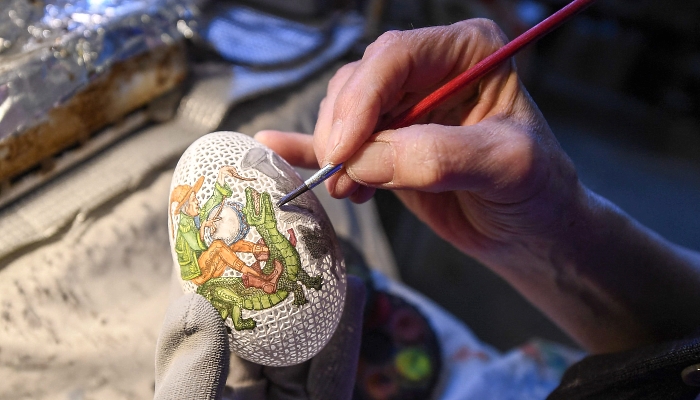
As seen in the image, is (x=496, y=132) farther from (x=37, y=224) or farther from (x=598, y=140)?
(x=598, y=140)

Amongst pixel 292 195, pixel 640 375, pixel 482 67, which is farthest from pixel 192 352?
pixel 640 375

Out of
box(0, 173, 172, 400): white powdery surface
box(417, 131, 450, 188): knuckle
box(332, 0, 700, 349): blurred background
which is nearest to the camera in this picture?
box(417, 131, 450, 188): knuckle

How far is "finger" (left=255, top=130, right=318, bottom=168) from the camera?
68 cm

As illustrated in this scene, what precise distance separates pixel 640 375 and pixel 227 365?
48 cm

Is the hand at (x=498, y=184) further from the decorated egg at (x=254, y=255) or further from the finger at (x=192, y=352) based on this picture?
the finger at (x=192, y=352)

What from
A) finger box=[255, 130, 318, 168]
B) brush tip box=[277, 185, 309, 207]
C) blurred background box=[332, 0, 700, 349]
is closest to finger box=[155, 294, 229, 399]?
brush tip box=[277, 185, 309, 207]

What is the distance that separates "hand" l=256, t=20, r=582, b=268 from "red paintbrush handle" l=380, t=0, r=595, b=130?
0.04 m

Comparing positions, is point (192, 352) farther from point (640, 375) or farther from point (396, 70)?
point (640, 375)

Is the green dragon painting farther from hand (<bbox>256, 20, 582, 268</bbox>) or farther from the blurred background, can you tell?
the blurred background

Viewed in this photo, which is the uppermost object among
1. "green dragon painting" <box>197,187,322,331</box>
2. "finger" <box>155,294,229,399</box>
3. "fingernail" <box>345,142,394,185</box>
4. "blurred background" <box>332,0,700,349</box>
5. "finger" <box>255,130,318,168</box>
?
"fingernail" <box>345,142,394,185</box>

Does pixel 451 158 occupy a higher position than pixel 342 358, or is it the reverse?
pixel 451 158

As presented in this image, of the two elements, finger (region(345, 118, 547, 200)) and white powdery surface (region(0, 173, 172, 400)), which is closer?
finger (region(345, 118, 547, 200))

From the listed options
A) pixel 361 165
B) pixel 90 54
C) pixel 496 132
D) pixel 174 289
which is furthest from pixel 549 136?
pixel 90 54

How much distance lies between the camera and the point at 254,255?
0.52 m
